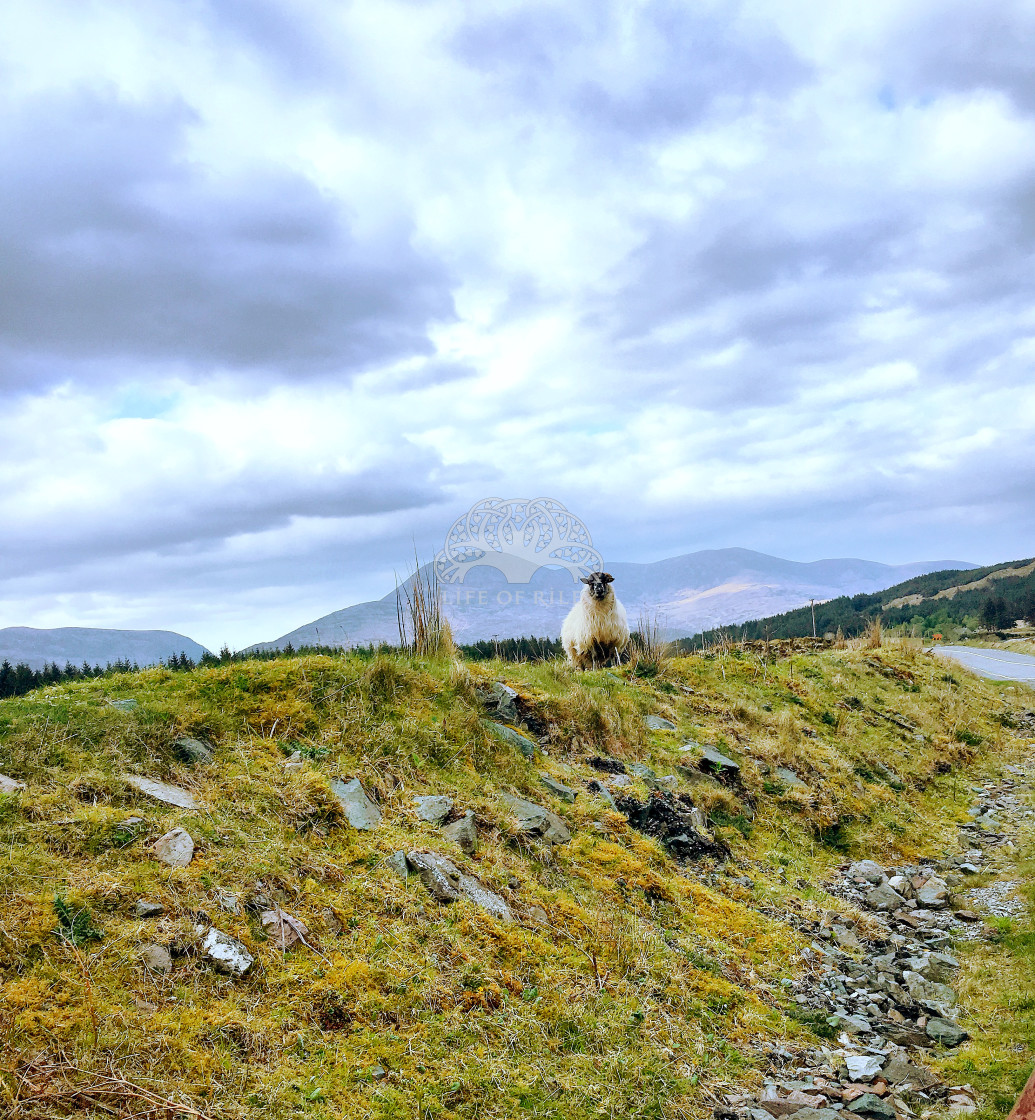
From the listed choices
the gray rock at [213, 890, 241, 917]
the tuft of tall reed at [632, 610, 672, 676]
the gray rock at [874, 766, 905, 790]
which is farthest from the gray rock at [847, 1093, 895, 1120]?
the tuft of tall reed at [632, 610, 672, 676]

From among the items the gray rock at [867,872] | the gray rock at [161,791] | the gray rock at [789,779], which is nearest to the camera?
the gray rock at [161,791]

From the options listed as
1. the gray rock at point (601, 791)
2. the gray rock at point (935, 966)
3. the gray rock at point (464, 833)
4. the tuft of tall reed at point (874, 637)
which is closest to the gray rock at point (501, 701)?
the gray rock at point (601, 791)

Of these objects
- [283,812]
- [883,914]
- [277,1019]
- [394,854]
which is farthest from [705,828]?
[277,1019]

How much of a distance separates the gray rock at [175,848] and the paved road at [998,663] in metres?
24.2

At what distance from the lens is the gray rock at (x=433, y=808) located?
269 inches

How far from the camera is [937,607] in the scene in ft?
271

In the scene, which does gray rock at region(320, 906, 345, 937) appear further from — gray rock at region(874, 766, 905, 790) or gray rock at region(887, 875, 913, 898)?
gray rock at region(874, 766, 905, 790)

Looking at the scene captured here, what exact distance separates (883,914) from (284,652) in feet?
24.6

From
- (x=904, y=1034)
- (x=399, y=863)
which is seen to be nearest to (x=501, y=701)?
(x=399, y=863)

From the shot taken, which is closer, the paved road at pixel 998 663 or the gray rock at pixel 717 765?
the gray rock at pixel 717 765

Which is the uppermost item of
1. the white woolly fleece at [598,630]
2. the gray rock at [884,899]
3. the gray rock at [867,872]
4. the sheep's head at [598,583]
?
the sheep's head at [598,583]

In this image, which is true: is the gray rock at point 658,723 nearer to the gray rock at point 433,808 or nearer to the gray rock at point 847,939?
the gray rock at point 847,939

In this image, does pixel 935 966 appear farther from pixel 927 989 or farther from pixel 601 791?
pixel 601 791

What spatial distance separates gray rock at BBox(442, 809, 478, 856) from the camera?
6605mm
